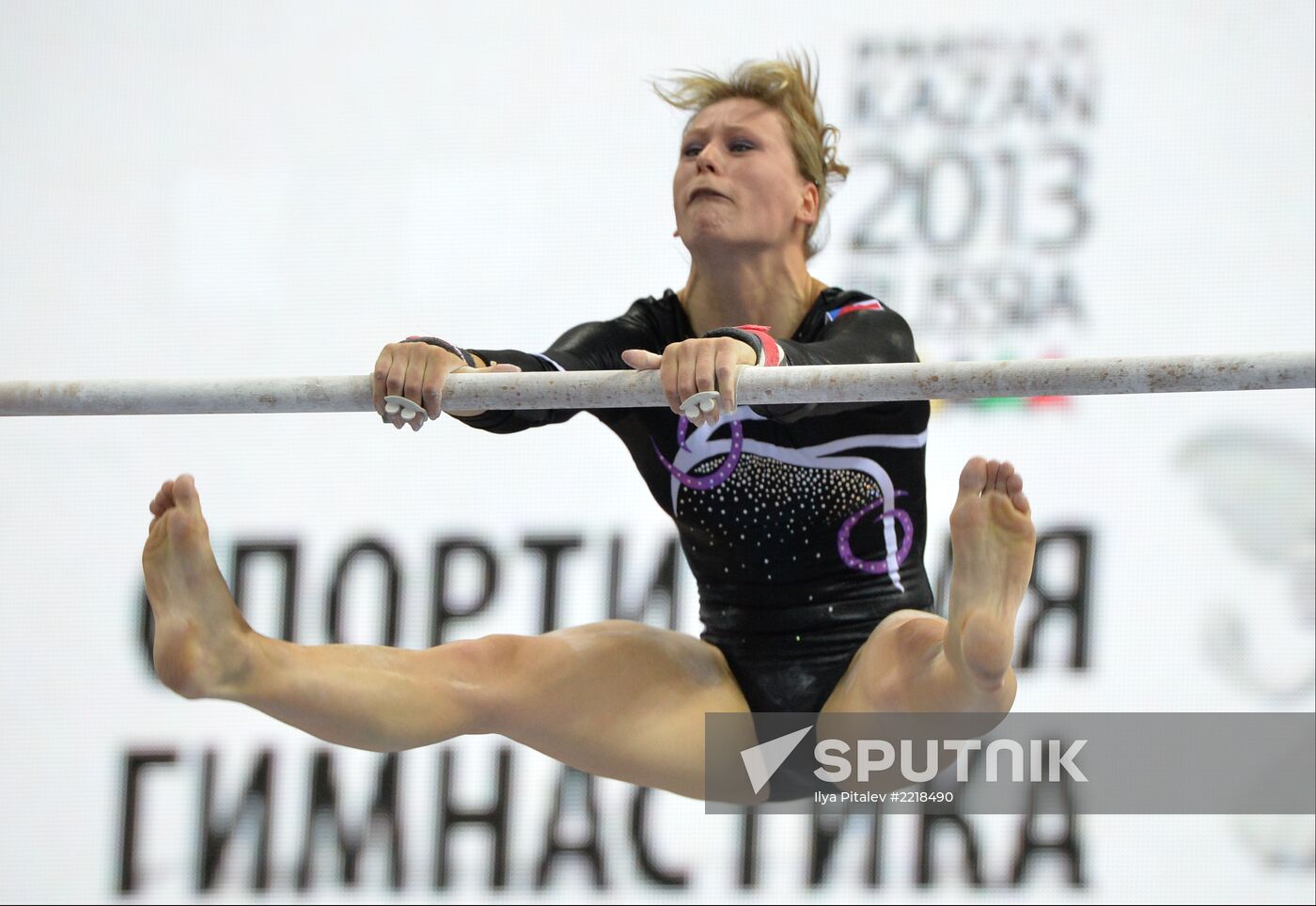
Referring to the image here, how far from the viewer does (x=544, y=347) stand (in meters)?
2.65

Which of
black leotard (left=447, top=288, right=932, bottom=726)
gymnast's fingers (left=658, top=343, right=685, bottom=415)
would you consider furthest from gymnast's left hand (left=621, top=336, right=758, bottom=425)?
black leotard (left=447, top=288, right=932, bottom=726)

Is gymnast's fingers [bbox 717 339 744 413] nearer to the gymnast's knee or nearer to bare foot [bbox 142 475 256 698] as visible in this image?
the gymnast's knee

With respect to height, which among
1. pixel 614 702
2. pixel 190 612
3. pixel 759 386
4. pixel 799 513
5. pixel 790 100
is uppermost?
pixel 790 100

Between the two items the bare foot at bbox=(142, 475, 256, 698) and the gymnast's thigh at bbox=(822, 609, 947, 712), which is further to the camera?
the gymnast's thigh at bbox=(822, 609, 947, 712)

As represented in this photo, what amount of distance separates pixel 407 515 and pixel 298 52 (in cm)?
96

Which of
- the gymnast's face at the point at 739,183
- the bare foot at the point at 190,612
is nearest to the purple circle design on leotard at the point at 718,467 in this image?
the gymnast's face at the point at 739,183

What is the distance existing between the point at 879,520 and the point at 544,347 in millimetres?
1040

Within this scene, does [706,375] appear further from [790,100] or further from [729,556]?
[790,100]

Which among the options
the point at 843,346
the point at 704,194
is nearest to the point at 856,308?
the point at 843,346

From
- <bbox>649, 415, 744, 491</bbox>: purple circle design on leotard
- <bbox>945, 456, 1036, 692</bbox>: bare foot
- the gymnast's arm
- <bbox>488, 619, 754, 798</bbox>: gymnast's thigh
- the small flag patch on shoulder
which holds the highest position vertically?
the small flag patch on shoulder

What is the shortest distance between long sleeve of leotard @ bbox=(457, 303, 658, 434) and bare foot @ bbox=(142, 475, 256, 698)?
1.12 feet

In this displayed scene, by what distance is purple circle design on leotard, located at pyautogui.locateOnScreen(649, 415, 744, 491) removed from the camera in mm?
1771

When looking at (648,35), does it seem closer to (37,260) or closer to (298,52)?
(298,52)

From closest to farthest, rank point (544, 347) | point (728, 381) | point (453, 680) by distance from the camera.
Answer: point (728, 381) < point (453, 680) < point (544, 347)
